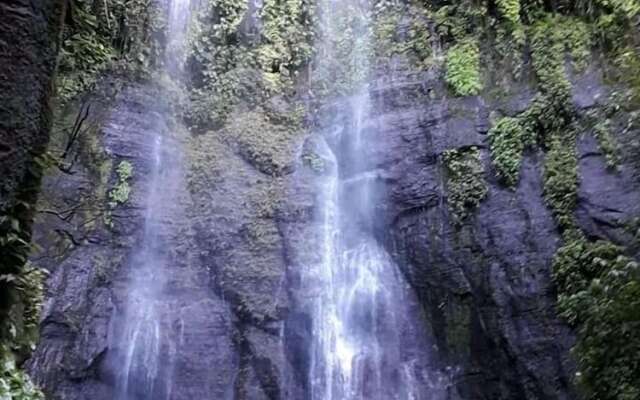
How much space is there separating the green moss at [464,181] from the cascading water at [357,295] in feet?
3.88

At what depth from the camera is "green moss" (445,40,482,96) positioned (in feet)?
34.8

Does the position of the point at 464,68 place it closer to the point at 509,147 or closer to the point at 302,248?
the point at 509,147

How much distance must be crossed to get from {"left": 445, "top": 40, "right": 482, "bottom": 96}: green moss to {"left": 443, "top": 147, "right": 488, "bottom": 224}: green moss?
1.21 m

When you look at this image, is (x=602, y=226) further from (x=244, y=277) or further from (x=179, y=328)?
(x=179, y=328)

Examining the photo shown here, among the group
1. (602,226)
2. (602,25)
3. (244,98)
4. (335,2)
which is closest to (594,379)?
(602,226)

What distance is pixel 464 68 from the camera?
35.7 ft

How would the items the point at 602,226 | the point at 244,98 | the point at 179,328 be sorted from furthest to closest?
1. the point at 244,98
2. the point at 179,328
3. the point at 602,226

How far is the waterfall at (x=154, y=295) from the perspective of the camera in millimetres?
9156

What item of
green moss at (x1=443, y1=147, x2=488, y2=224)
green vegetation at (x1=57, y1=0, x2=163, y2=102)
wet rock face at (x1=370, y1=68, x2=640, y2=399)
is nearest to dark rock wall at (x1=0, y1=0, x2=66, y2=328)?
wet rock face at (x1=370, y1=68, x2=640, y2=399)

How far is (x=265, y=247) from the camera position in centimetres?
1026

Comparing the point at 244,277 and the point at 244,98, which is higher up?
the point at 244,98

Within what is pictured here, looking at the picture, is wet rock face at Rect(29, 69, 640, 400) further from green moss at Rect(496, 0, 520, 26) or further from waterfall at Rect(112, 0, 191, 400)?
green moss at Rect(496, 0, 520, 26)

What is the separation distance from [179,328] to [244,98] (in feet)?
15.4

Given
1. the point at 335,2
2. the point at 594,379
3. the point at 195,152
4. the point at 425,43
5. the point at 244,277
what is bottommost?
the point at 594,379
